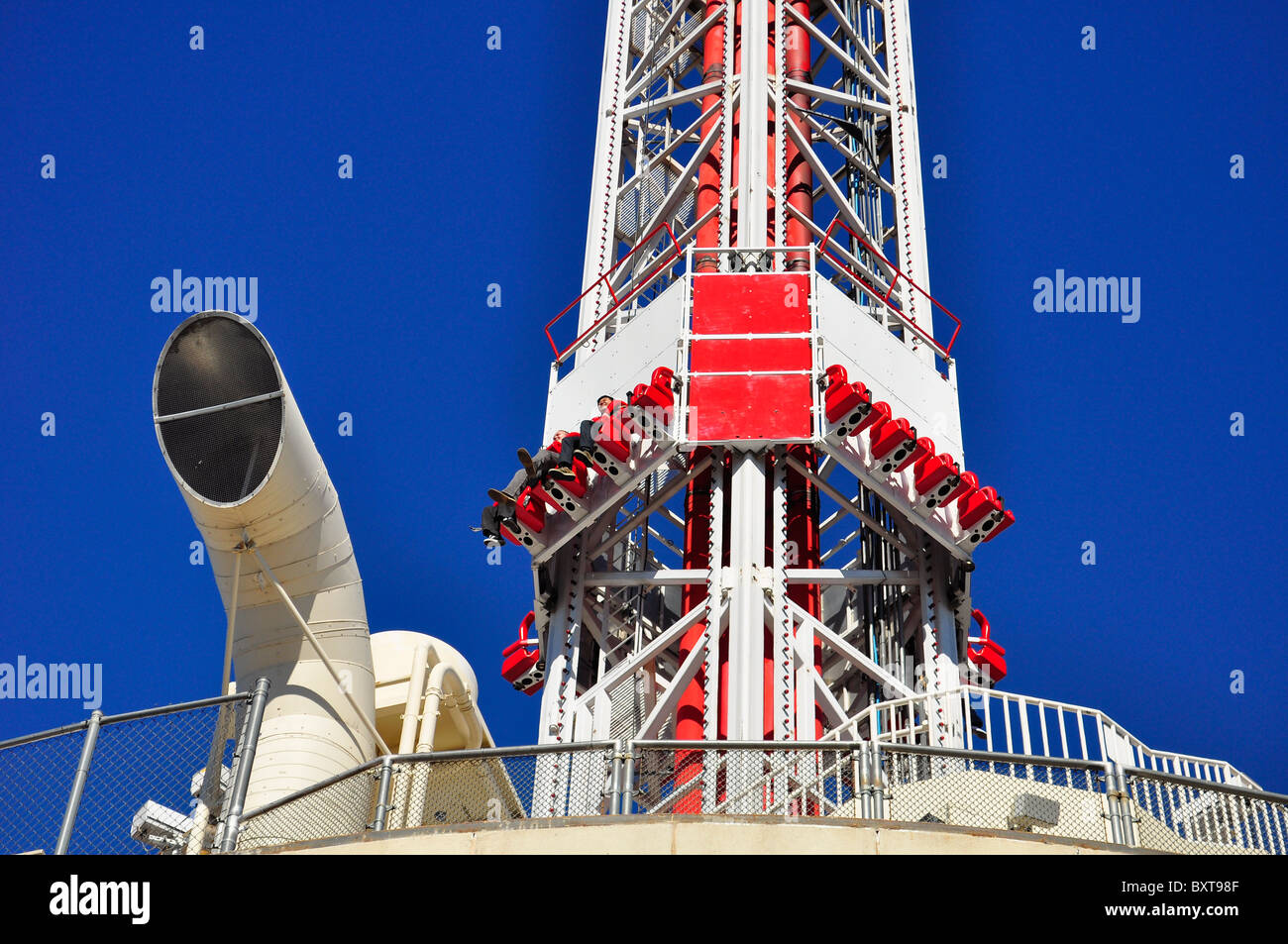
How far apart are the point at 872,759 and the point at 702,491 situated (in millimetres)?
11317

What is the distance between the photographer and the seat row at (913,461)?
23391 millimetres

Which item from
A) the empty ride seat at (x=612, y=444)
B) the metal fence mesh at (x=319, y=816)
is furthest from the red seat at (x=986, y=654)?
the metal fence mesh at (x=319, y=816)

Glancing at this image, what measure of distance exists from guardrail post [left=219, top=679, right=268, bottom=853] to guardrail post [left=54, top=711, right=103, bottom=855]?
4.91ft

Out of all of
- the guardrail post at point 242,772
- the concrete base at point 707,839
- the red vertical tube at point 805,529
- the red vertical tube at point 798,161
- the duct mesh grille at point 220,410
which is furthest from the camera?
the red vertical tube at point 798,161

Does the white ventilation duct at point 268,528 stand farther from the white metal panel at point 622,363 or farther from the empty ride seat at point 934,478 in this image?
the empty ride seat at point 934,478

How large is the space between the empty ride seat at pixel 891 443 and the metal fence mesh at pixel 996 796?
7.48 m

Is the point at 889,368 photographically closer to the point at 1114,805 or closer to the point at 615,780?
the point at 1114,805

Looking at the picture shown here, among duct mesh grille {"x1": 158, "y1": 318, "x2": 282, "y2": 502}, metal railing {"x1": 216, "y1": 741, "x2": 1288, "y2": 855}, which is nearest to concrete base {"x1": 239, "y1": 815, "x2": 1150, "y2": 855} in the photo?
metal railing {"x1": 216, "y1": 741, "x2": 1288, "y2": 855}

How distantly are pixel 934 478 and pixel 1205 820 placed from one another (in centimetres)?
889

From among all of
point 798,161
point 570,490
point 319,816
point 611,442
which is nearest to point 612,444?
point 611,442

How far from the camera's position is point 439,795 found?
17609 millimetres
